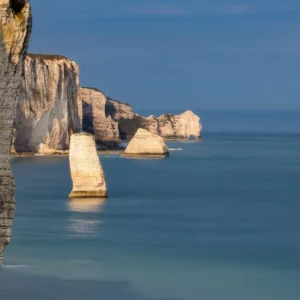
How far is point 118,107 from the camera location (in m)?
158

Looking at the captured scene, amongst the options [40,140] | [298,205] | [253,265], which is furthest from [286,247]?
[40,140]

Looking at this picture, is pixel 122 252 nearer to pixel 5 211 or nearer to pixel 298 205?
pixel 298 205

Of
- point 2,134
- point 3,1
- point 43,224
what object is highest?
point 3,1

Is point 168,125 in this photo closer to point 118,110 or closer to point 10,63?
point 118,110

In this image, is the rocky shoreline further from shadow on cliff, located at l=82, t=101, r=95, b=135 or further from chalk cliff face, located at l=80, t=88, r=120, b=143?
shadow on cliff, located at l=82, t=101, r=95, b=135

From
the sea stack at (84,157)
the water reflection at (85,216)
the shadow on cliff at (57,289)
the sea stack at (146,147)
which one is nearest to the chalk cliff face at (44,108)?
the sea stack at (146,147)

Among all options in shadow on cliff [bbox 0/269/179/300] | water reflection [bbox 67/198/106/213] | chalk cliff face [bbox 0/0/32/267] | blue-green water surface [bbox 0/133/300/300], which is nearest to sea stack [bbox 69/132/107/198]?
water reflection [bbox 67/198/106/213]

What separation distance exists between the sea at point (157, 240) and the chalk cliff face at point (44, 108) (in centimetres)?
2118

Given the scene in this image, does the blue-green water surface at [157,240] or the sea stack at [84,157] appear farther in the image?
the sea stack at [84,157]

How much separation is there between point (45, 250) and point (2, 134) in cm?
2546

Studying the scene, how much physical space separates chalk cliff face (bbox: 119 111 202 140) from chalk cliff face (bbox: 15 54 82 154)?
44.0m

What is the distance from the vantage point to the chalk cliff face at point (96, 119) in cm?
13500

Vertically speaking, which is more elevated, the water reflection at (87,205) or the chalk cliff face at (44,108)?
the chalk cliff face at (44,108)

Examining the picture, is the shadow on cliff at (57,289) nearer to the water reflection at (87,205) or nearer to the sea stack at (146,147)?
the water reflection at (87,205)
